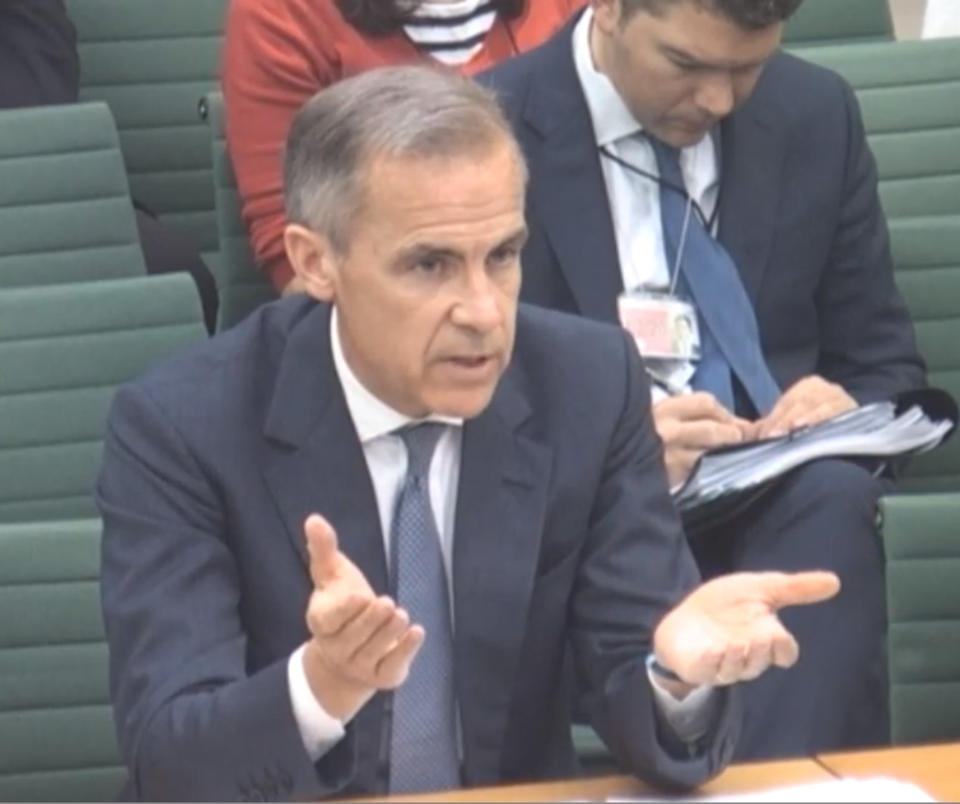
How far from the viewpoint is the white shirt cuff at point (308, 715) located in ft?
5.77

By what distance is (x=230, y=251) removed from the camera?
338 cm

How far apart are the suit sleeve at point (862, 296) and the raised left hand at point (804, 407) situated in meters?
0.13

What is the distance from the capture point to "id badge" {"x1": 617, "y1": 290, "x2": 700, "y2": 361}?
9.00 feet

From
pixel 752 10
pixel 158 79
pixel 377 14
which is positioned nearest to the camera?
pixel 752 10

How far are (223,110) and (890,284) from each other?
3.47ft

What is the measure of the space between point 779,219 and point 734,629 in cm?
125

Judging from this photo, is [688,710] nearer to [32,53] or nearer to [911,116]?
[911,116]

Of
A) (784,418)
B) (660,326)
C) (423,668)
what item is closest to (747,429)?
(784,418)

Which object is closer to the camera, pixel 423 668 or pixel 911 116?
pixel 423 668

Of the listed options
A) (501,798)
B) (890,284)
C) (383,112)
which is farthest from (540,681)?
(890,284)

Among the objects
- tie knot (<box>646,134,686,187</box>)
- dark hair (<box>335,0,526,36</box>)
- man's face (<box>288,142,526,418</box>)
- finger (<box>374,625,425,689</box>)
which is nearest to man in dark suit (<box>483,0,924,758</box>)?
tie knot (<box>646,134,686,187</box>)

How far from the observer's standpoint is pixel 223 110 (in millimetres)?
3375

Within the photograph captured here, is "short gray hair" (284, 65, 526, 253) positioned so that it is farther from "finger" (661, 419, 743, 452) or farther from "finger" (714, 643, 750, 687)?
"finger" (661, 419, 743, 452)

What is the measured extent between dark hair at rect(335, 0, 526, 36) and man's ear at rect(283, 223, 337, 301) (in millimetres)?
1249
